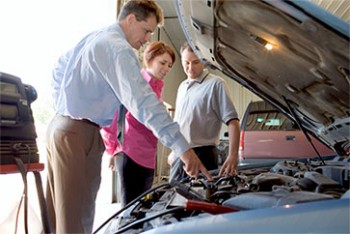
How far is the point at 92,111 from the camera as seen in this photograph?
1619 mm

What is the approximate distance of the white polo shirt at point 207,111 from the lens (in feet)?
7.27

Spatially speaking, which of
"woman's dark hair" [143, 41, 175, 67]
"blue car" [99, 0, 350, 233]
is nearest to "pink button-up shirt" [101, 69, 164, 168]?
"woman's dark hair" [143, 41, 175, 67]

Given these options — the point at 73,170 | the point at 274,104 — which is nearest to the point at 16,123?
the point at 73,170

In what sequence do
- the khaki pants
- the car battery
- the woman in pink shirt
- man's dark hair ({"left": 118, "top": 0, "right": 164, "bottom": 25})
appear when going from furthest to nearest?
the woman in pink shirt → man's dark hair ({"left": 118, "top": 0, "right": 164, "bottom": 25}) → the khaki pants → the car battery

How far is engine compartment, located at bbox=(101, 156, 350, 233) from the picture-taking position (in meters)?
0.97

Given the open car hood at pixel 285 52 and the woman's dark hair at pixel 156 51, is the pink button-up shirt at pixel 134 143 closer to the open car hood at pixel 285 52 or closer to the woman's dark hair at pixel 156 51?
the woman's dark hair at pixel 156 51

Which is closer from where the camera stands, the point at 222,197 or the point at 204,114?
the point at 222,197

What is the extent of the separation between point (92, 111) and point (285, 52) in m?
0.90

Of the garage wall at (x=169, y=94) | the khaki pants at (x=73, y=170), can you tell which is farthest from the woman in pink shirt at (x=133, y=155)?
the garage wall at (x=169, y=94)

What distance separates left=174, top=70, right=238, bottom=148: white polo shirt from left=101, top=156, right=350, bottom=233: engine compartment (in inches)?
24.5

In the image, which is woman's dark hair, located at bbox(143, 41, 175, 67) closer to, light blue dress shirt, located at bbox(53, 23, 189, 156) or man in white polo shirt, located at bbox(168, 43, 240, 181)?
man in white polo shirt, located at bbox(168, 43, 240, 181)

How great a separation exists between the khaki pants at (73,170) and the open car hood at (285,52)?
0.68 metres

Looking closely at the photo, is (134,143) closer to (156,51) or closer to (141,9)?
(156,51)

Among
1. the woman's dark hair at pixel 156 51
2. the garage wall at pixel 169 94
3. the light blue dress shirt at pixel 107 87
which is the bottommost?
the garage wall at pixel 169 94
